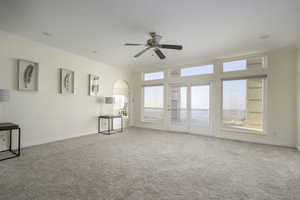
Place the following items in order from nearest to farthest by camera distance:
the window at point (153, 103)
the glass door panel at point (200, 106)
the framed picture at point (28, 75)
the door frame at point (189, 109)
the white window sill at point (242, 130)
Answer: the framed picture at point (28, 75), the white window sill at point (242, 130), the door frame at point (189, 109), the glass door panel at point (200, 106), the window at point (153, 103)

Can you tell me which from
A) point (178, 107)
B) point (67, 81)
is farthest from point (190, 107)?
point (67, 81)

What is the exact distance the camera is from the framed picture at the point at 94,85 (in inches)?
208

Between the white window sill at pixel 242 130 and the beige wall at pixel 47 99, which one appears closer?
the beige wall at pixel 47 99

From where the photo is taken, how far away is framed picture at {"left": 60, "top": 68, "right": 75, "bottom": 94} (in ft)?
14.6

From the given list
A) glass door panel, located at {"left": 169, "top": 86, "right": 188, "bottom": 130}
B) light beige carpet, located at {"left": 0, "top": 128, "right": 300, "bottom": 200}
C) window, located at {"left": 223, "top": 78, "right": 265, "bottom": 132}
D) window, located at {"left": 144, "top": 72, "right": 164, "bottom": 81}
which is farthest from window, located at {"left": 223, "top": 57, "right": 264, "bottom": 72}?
window, located at {"left": 144, "top": 72, "right": 164, "bottom": 81}

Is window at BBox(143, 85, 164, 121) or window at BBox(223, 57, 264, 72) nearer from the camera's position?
window at BBox(223, 57, 264, 72)

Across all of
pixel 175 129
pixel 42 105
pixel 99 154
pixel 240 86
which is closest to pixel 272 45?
pixel 240 86

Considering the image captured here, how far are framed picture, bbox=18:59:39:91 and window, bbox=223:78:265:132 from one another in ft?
19.0

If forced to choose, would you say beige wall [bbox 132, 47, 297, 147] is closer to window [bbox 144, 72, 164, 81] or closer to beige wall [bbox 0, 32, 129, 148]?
window [bbox 144, 72, 164, 81]

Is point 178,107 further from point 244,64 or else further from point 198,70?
point 244,64

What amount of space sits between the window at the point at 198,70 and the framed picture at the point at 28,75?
16.1 feet

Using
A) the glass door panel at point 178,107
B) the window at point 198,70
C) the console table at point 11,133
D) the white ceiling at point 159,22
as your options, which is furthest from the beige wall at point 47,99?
the window at point 198,70

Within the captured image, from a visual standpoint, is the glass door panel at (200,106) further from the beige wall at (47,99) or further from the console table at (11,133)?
the console table at (11,133)

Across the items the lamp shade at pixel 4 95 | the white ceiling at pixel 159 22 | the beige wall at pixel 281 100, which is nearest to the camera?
the white ceiling at pixel 159 22
